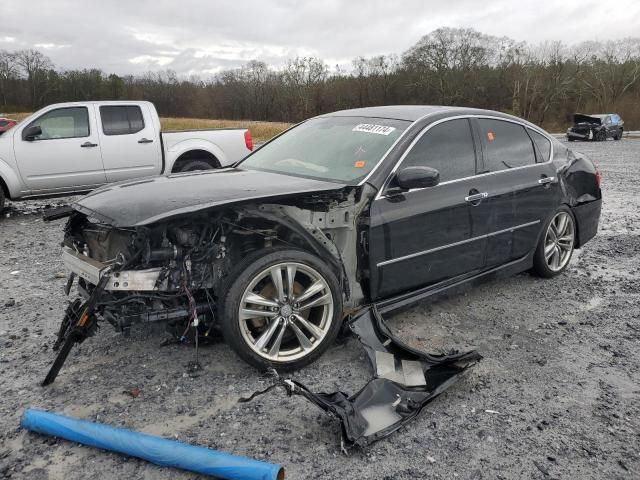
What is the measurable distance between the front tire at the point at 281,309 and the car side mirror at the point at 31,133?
6.96 m

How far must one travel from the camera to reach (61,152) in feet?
28.0

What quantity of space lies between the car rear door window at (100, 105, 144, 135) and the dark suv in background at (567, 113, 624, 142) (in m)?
28.9

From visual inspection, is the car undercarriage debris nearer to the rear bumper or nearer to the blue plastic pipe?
the blue plastic pipe

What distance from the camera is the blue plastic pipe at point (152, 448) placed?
7.36 ft

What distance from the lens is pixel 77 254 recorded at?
3.41m

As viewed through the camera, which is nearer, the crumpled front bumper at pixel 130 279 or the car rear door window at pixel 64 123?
the crumpled front bumper at pixel 130 279

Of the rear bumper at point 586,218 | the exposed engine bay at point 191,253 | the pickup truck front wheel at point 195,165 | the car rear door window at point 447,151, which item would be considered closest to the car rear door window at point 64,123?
the pickup truck front wheel at point 195,165

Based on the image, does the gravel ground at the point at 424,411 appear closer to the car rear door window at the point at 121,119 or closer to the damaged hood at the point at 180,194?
the damaged hood at the point at 180,194

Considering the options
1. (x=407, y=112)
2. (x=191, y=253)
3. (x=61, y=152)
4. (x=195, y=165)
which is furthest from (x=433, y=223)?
(x=61, y=152)

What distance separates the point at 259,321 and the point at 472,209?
6.24 ft

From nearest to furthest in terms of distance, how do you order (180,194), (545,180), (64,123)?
(180,194)
(545,180)
(64,123)

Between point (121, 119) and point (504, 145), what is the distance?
696 cm

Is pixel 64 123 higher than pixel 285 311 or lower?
higher

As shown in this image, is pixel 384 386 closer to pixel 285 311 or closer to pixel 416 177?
pixel 285 311
